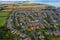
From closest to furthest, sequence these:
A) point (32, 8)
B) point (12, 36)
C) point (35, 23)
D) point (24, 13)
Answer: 1. point (12, 36)
2. point (35, 23)
3. point (24, 13)
4. point (32, 8)

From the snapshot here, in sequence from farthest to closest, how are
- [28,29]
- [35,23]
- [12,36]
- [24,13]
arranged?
[24,13], [35,23], [28,29], [12,36]

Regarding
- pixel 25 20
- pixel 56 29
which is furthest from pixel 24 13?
pixel 56 29

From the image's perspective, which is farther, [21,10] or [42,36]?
[21,10]

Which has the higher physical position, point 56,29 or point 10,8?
point 10,8

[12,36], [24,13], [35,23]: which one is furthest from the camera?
[24,13]

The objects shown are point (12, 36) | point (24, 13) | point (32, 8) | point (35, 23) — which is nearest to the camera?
point (12, 36)

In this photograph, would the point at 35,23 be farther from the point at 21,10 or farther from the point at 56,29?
the point at 21,10

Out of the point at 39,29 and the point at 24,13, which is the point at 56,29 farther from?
the point at 24,13

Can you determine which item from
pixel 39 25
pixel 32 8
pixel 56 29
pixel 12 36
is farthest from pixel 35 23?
pixel 32 8

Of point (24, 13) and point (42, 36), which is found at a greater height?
point (24, 13)
